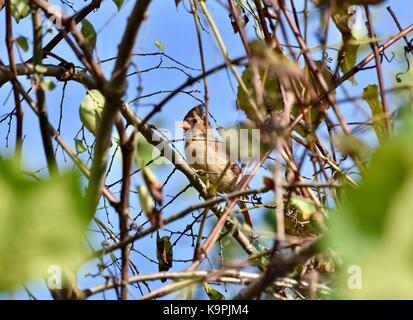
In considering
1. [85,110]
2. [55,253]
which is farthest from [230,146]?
[55,253]

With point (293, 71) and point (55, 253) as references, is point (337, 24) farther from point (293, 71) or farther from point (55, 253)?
point (55, 253)

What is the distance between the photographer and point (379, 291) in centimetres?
59

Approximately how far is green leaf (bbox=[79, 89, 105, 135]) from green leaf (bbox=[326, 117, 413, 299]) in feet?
3.45

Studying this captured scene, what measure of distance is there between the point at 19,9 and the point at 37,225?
134cm

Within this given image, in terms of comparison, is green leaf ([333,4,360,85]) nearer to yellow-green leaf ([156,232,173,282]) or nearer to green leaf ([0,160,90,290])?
yellow-green leaf ([156,232,173,282])

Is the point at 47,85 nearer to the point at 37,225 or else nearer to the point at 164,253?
the point at 37,225

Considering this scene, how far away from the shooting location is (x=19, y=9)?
6.13 feet

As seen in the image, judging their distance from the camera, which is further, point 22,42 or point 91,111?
point 91,111

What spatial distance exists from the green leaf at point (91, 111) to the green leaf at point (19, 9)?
1.32 ft

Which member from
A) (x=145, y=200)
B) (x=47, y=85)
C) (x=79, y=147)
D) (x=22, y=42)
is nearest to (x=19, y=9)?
(x=79, y=147)

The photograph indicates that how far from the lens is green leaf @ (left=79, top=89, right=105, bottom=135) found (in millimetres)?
1564

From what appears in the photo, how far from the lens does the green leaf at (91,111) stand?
5.13 ft

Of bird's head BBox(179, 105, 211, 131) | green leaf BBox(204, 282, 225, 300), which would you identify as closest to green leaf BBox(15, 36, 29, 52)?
green leaf BBox(204, 282, 225, 300)
